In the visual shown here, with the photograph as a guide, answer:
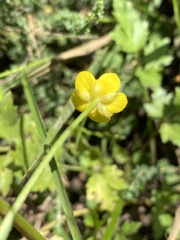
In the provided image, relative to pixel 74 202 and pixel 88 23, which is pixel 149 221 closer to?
pixel 74 202

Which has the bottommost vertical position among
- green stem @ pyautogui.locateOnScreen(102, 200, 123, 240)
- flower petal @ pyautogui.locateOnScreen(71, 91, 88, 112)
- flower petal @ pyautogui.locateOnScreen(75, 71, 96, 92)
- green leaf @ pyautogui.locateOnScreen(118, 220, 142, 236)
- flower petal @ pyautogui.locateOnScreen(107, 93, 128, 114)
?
green leaf @ pyautogui.locateOnScreen(118, 220, 142, 236)

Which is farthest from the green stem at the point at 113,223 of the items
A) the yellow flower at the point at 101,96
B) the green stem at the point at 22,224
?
the yellow flower at the point at 101,96

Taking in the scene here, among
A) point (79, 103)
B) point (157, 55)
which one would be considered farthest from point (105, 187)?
point (79, 103)

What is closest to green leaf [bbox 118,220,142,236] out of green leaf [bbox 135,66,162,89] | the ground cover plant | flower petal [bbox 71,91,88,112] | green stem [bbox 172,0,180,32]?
the ground cover plant

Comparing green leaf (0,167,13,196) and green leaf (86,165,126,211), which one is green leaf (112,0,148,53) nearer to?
green leaf (86,165,126,211)

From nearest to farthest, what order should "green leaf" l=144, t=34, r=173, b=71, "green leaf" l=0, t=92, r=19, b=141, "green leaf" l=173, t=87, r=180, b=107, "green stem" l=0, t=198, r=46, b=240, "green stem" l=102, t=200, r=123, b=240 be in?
"green stem" l=0, t=198, r=46, b=240 < "green stem" l=102, t=200, r=123, b=240 < "green leaf" l=0, t=92, r=19, b=141 < "green leaf" l=173, t=87, r=180, b=107 < "green leaf" l=144, t=34, r=173, b=71

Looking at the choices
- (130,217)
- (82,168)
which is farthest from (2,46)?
(130,217)

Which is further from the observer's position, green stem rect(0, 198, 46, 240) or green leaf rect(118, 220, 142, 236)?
green leaf rect(118, 220, 142, 236)
